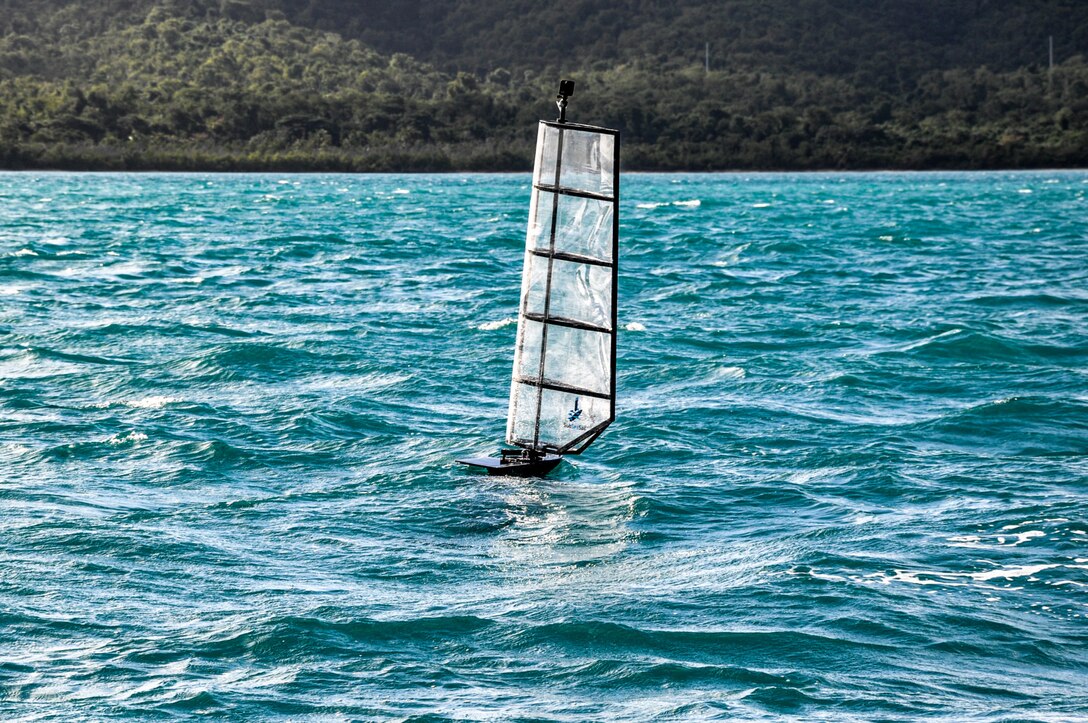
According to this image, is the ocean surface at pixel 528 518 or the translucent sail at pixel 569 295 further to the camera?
the translucent sail at pixel 569 295

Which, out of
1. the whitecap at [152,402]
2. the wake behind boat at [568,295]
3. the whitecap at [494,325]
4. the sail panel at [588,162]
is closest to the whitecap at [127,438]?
the whitecap at [152,402]

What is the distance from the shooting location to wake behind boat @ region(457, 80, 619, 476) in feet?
57.0

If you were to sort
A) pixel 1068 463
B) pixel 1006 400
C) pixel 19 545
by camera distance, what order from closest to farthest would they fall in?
pixel 19 545
pixel 1068 463
pixel 1006 400

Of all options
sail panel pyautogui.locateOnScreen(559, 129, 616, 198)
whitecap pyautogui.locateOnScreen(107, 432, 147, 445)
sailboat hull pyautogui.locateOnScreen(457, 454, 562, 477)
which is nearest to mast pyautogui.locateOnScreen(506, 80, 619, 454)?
sail panel pyautogui.locateOnScreen(559, 129, 616, 198)

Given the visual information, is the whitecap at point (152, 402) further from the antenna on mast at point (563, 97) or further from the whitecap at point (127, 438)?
the antenna on mast at point (563, 97)

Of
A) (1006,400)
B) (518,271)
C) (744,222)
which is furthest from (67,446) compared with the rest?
(744,222)

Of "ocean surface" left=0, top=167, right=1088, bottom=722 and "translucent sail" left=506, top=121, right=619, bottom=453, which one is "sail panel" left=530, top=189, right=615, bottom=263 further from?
"ocean surface" left=0, top=167, right=1088, bottom=722

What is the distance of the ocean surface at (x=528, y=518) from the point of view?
12.1 meters

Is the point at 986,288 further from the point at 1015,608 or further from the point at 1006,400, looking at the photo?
the point at 1015,608

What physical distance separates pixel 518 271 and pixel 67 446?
107ft

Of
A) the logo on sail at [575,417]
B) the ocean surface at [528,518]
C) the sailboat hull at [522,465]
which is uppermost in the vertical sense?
the logo on sail at [575,417]

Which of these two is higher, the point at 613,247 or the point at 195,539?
the point at 613,247

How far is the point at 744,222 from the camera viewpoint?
8988 cm

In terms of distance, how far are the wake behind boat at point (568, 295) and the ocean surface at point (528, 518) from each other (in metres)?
1.06
